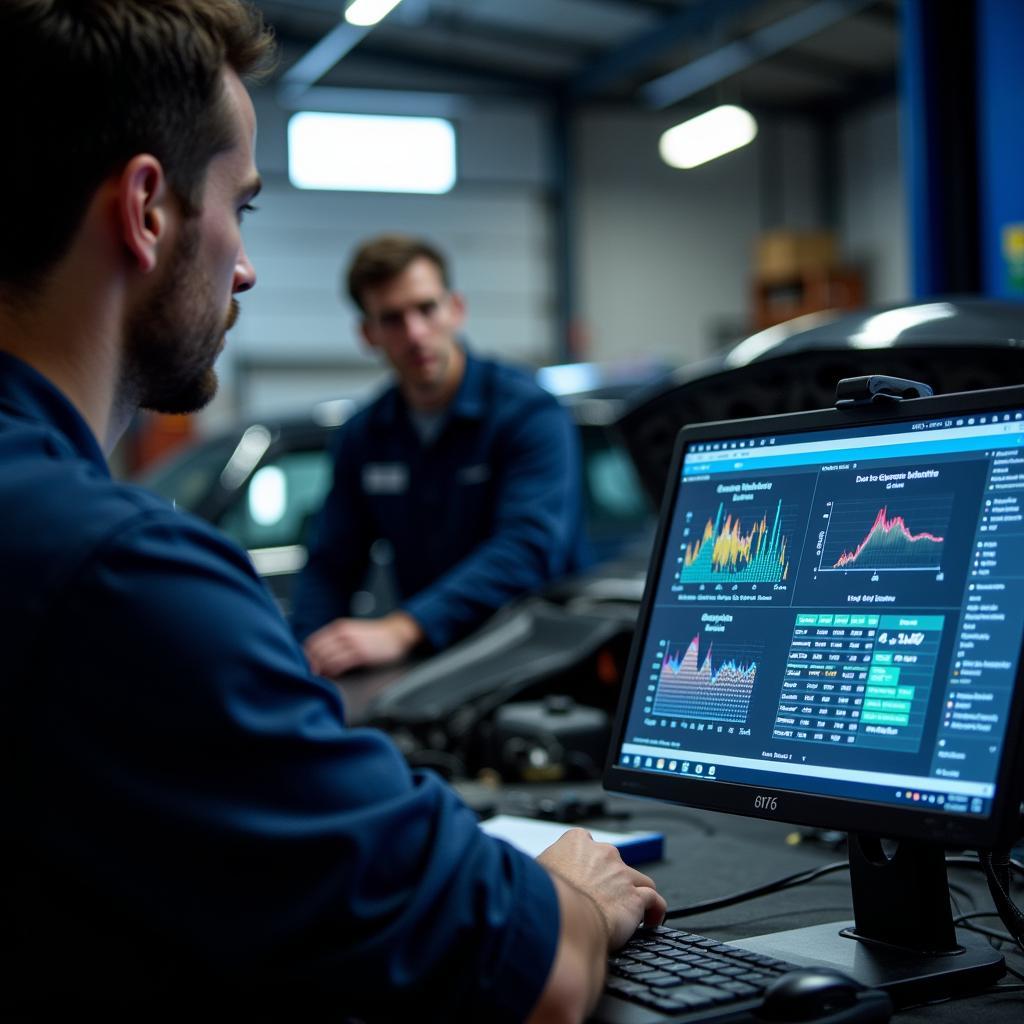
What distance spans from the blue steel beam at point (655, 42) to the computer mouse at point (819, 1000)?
817cm

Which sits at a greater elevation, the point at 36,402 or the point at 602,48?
the point at 602,48

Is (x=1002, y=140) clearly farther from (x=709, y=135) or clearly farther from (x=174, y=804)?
(x=709, y=135)

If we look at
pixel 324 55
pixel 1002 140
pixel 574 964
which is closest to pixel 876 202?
pixel 324 55

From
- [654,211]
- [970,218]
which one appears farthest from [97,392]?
[654,211]

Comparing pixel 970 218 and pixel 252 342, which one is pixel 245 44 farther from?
pixel 252 342

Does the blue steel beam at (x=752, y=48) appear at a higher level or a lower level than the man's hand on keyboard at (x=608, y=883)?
higher

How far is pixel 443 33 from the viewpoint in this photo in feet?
31.2

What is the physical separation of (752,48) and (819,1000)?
935cm

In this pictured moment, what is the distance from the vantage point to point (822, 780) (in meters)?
1.16

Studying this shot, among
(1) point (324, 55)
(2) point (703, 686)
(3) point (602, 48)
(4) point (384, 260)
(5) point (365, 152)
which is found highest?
(3) point (602, 48)

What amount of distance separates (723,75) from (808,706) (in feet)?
30.0

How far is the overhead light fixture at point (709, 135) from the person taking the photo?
9164 millimetres

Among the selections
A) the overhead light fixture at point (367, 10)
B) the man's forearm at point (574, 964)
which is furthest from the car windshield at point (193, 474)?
the overhead light fixture at point (367, 10)

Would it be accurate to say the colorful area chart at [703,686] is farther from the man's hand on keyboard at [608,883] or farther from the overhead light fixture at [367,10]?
the overhead light fixture at [367,10]
